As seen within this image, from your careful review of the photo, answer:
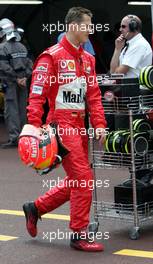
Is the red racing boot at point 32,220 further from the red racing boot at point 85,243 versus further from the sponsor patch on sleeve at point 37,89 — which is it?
the sponsor patch on sleeve at point 37,89

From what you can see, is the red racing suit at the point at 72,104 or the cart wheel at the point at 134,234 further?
the cart wheel at the point at 134,234

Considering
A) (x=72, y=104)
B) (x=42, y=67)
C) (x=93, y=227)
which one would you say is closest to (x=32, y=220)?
(x=93, y=227)

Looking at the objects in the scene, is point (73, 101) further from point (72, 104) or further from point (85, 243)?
point (85, 243)

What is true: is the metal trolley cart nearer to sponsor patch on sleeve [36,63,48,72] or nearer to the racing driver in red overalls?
the racing driver in red overalls

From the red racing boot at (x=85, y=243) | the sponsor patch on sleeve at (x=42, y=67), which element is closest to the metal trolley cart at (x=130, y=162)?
the red racing boot at (x=85, y=243)

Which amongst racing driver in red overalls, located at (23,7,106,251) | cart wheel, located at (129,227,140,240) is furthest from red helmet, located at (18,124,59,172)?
cart wheel, located at (129,227,140,240)

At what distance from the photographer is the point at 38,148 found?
22.9ft

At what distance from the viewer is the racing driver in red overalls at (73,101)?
23.6ft

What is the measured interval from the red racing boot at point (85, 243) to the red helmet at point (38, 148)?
686 millimetres

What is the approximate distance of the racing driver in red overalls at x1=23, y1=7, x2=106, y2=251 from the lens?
23.6 ft

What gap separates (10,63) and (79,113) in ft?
22.6

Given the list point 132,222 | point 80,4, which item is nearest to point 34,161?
point 132,222

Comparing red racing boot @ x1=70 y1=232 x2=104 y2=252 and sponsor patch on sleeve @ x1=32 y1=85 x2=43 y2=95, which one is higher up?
sponsor patch on sleeve @ x1=32 y1=85 x2=43 y2=95

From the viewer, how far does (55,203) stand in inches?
300
